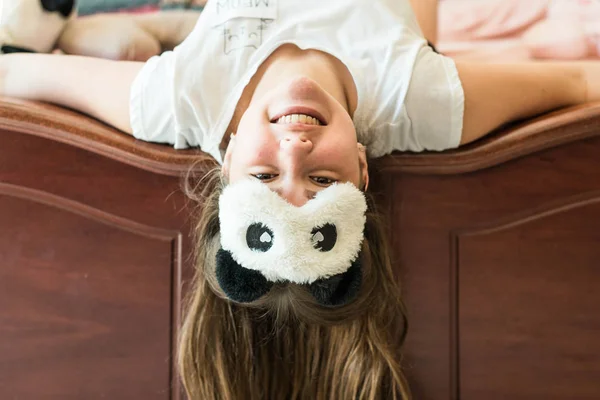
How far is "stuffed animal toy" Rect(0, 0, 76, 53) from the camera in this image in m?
1.24

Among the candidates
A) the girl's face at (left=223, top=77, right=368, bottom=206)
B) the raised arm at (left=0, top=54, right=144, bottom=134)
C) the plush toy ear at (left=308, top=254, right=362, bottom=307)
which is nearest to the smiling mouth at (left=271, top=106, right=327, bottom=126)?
the girl's face at (left=223, top=77, right=368, bottom=206)

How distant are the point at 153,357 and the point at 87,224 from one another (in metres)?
0.26

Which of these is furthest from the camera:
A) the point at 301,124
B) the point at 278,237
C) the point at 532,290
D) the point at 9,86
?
the point at 9,86

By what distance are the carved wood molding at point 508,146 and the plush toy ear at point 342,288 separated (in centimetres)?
24

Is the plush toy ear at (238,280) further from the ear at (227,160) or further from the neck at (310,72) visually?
the neck at (310,72)

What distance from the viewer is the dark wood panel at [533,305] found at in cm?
103

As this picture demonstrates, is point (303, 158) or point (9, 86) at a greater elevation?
point (9, 86)

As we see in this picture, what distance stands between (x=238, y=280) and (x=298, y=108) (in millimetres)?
278

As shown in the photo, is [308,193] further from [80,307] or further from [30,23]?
[30,23]

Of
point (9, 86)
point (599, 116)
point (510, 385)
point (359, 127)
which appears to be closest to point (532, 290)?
point (510, 385)

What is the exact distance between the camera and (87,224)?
105 centimetres

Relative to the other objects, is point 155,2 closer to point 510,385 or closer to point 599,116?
point 599,116

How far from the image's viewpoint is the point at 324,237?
830 mm

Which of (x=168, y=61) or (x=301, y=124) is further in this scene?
(x=168, y=61)
